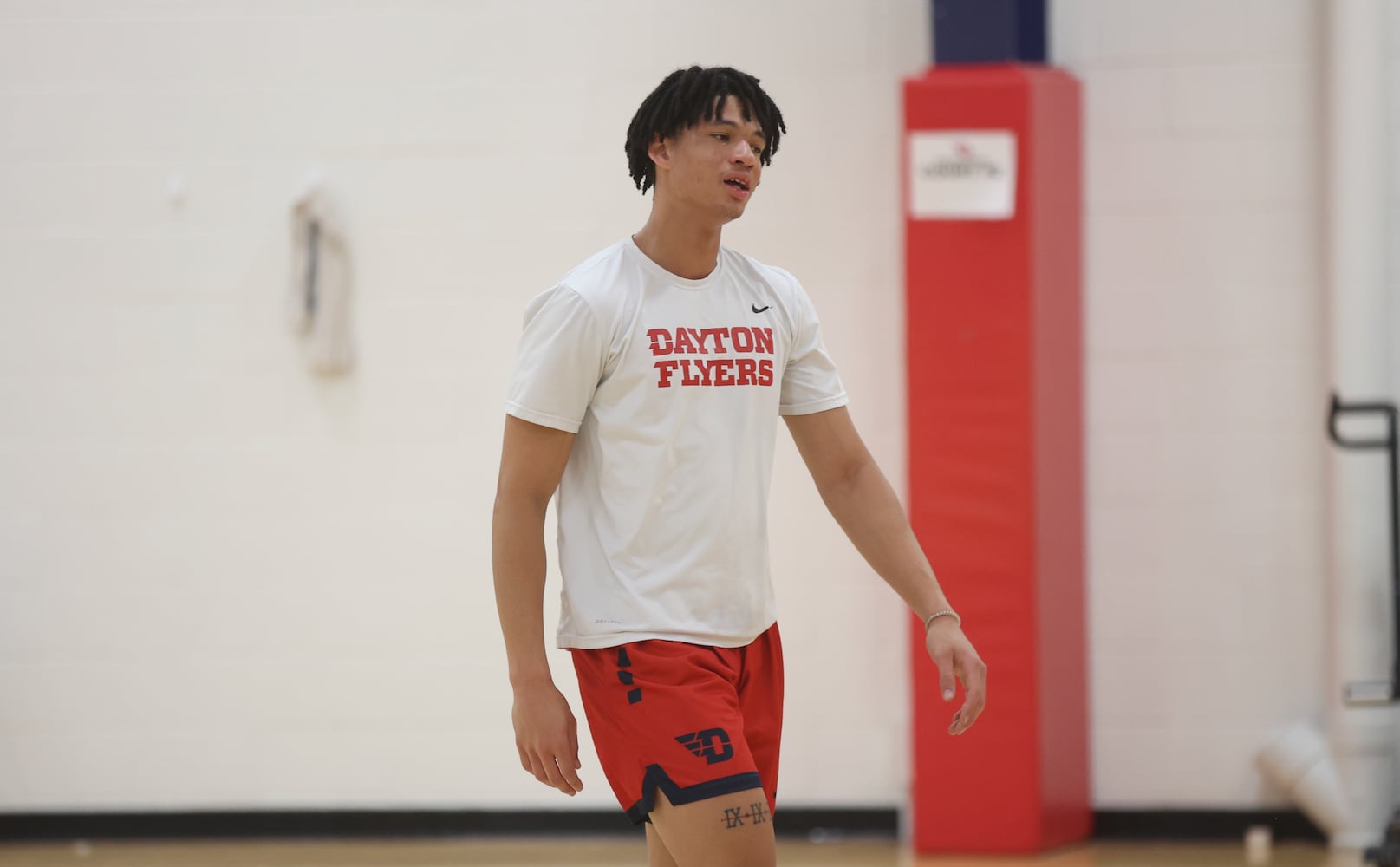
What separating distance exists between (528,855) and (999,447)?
5.22 ft

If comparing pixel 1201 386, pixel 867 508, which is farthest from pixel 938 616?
pixel 1201 386

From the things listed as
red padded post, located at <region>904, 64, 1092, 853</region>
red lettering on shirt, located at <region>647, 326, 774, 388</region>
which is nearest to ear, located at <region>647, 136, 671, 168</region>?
red lettering on shirt, located at <region>647, 326, 774, 388</region>

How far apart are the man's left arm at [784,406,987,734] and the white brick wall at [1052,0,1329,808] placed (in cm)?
185

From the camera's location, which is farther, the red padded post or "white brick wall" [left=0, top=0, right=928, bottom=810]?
"white brick wall" [left=0, top=0, right=928, bottom=810]

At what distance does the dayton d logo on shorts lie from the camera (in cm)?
179

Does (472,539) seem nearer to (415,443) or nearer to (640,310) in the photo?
(415,443)

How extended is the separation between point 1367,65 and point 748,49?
1509 mm

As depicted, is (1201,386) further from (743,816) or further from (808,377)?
(743,816)

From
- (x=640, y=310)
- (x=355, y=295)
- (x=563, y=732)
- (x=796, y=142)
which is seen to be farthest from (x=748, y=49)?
(x=563, y=732)

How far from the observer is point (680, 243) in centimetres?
194

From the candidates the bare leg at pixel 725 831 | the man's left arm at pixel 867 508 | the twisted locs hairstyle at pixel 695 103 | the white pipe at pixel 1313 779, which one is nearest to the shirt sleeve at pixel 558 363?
the twisted locs hairstyle at pixel 695 103

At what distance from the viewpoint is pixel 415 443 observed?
3.90 metres

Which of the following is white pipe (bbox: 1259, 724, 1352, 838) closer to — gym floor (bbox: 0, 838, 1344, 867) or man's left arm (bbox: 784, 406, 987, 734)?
gym floor (bbox: 0, 838, 1344, 867)

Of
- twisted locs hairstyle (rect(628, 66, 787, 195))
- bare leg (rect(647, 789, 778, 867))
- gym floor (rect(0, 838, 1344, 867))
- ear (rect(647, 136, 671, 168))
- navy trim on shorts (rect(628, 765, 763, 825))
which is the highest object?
twisted locs hairstyle (rect(628, 66, 787, 195))
